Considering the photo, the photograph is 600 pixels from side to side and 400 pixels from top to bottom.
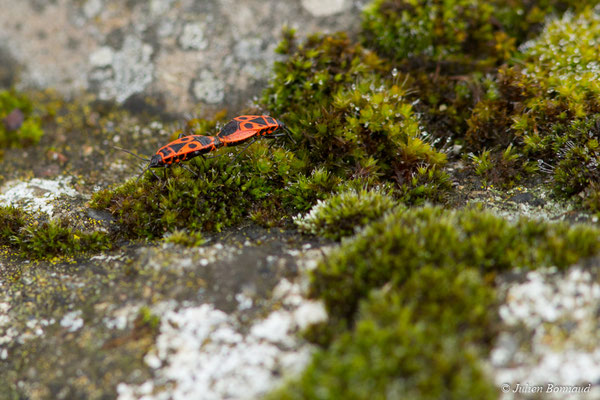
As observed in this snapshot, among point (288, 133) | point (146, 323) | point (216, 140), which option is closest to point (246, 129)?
point (216, 140)

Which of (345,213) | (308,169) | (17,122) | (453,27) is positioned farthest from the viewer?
(17,122)

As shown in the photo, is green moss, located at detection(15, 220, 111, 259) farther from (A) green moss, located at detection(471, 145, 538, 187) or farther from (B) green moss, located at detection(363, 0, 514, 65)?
(B) green moss, located at detection(363, 0, 514, 65)

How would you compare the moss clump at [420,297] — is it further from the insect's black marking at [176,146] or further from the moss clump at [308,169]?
the insect's black marking at [176,146]

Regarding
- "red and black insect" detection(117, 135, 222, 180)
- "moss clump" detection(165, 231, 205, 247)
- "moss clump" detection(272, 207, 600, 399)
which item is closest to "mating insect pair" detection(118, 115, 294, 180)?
"red and black insect" detection(117, 135, 222, 180)

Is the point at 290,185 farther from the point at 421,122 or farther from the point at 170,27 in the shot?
the point at 170,27

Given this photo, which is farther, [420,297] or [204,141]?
[204,141]

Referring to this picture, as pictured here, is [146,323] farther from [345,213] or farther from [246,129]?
[246,129]
